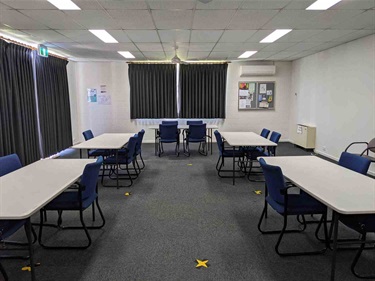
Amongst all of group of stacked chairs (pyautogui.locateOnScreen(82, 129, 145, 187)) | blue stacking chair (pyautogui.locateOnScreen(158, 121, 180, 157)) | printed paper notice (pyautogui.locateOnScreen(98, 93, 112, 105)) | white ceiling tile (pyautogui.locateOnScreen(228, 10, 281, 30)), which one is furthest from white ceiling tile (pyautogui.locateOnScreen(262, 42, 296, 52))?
printed paper notice (pyautogui.locateOnScreen(98, 93, 112, 105))

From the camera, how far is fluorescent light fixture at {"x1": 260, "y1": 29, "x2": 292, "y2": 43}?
4.92 metres

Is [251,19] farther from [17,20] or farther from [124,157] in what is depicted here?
[17,20]

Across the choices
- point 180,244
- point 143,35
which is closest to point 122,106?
point 143,35

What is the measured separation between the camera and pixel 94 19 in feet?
13.4

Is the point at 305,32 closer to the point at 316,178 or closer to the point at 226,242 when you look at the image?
the point at 316,178

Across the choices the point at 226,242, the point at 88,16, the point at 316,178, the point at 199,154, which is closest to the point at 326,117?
the point at 199,154

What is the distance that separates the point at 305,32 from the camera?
5.00 metres

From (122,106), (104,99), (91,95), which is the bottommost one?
(122,106)

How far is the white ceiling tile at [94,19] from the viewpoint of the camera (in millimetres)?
3811

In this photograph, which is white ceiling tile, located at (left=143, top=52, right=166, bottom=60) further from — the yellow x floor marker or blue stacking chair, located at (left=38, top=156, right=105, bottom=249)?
the yellow x floor marker

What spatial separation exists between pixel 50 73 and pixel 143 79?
284cm

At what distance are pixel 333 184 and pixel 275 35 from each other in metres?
3.76

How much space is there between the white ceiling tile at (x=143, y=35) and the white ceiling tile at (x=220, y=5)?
1.53 metres

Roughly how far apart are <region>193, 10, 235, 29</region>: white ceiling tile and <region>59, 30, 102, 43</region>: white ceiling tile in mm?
2030
